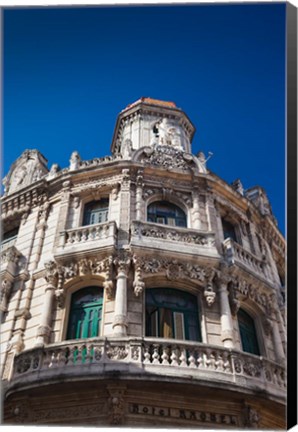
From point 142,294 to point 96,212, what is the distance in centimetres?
344

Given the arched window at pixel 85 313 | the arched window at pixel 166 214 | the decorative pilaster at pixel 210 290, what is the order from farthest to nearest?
the arched window at pixel 166 214, the decorative pilaster at pixel 210 290, the arched window at pixel 85 313

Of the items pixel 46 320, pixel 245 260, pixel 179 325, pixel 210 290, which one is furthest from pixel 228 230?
pixel 46 320

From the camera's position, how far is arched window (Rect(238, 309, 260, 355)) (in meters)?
10.4

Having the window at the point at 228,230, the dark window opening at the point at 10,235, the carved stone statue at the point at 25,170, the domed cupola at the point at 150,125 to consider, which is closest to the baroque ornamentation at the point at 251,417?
the window at the point at 228,230

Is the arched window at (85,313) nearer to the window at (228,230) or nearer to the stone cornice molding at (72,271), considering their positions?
the stone cornice molding at (72,271)

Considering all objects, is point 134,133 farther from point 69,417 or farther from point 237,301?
point 69,417

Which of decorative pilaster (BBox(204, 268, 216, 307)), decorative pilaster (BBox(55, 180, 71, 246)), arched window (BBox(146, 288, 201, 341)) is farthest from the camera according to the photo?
decorative pilaster (BBox(55, 180, 71, 246))

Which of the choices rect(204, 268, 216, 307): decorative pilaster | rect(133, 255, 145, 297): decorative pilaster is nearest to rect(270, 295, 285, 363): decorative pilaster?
rect(204, 268, 216, 307): decorative pilaster

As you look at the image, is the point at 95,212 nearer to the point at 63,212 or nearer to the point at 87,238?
the point at 63,212

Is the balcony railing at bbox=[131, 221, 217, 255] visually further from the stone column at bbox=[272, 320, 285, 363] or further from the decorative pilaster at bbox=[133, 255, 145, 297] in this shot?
the stone column at bbox=[272, 320, 285, 363]

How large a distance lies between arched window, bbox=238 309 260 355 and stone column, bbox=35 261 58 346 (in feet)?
15.3

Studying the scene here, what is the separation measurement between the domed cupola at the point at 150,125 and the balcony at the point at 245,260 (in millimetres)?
4979

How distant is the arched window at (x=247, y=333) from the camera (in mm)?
10438

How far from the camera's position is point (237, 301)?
10.4 meters
